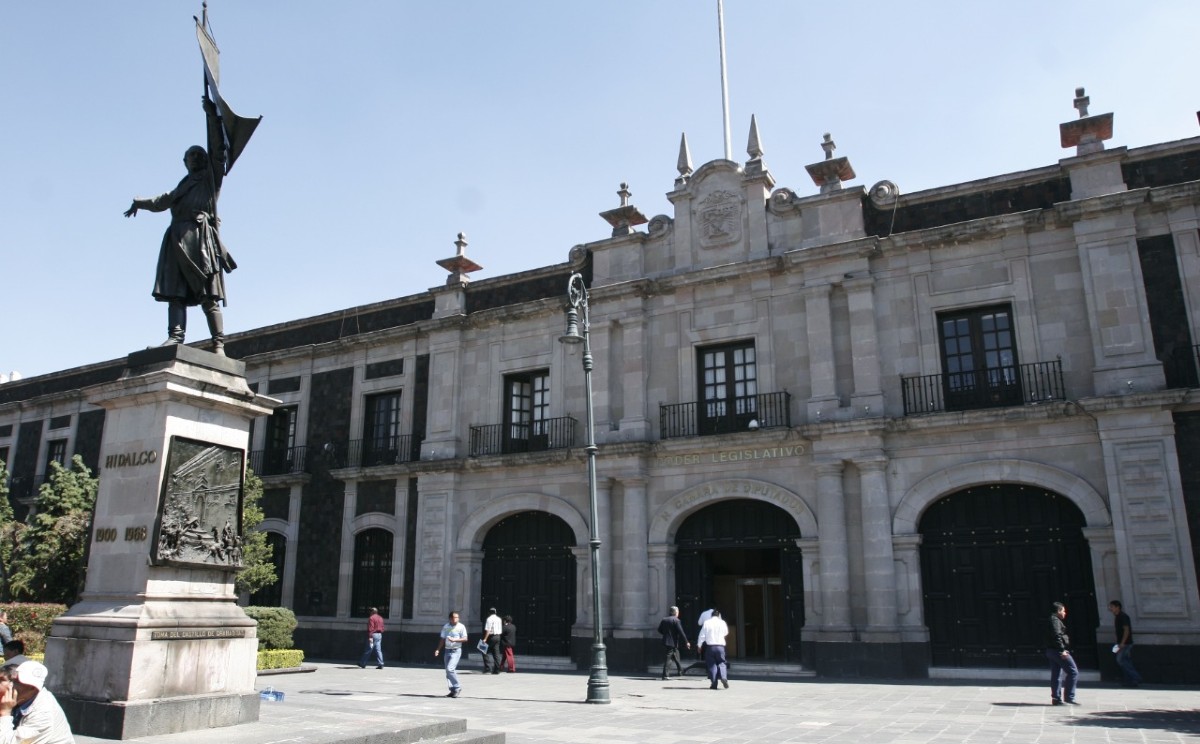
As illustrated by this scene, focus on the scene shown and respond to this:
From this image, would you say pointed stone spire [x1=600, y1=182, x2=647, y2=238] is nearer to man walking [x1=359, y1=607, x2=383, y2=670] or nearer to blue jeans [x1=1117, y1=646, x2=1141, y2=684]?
man walking [x1=359, y1=607, x2=383, y2=670]

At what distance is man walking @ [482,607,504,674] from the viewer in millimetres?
20391

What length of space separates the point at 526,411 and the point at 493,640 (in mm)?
6331

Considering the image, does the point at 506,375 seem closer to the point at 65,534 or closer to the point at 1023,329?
the point at 65,534

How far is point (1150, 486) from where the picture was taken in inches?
646

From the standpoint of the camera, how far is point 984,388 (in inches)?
734

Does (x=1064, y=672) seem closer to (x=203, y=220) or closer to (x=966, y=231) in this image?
(x=966, y=231)

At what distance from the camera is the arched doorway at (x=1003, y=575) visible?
56.5 feet

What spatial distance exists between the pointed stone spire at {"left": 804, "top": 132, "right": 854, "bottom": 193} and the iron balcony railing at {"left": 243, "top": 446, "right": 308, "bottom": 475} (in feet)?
54.4

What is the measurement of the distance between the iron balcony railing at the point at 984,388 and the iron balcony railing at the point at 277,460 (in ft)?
57.5

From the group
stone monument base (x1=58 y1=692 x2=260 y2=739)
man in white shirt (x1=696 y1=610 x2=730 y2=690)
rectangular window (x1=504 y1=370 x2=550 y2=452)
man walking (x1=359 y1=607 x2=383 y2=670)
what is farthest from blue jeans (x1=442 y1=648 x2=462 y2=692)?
rectangular window (x1=504 y1=370 x2=550 y2=452)

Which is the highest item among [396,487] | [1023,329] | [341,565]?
[1023,329]

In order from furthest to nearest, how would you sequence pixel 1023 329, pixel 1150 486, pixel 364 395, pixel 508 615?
pixel 364 395 → pixel 508 615 → pixel 1023 329 → pixel 1150 486

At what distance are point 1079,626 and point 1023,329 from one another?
230 inches

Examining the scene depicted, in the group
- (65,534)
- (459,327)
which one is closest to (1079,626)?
(459,327)
